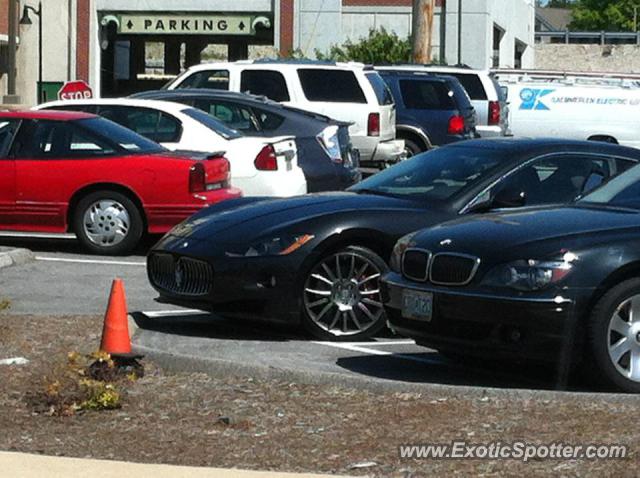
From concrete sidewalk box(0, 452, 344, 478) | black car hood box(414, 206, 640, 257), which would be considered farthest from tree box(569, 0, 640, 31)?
concrete sidewalk box(0, 452, 344, 478)

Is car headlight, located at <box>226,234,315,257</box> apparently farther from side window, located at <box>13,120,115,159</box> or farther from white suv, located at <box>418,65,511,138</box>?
white suv, located at <box>418,65,511,138</box>

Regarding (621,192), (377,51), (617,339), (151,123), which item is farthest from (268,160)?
(377,51)

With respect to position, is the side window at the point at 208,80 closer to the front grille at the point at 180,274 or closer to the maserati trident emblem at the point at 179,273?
the front grille at the point at 180,274

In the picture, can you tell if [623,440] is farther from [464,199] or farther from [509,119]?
[509,119]

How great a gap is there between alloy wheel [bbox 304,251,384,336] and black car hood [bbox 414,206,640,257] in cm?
109

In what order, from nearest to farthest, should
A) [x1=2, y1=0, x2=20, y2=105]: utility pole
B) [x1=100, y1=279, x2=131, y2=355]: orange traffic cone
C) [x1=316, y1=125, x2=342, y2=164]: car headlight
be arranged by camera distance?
[x1=100, y1=279, x2=131, y2=355]: orange traffic cone < [x1=316, y1=125, x2=342, y2=164]: car headlight < [x1=2, y1=0, x2=20, y2=105]: utility pole

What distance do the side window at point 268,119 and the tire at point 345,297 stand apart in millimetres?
8762

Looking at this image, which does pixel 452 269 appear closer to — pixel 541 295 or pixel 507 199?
pixel 541 295

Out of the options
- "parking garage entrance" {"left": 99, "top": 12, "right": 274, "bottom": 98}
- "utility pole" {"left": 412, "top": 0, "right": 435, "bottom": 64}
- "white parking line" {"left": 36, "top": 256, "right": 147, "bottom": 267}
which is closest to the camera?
"white parking line" {"left": 36, "top": 256, "right": 147, "bottom": 267}

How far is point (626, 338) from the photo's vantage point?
27.8 ft

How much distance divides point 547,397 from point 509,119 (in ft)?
80.6

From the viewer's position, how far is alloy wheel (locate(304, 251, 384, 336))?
10.3 metres

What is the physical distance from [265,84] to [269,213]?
13.9m

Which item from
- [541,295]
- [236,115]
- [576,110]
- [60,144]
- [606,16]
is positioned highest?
[606,16]
